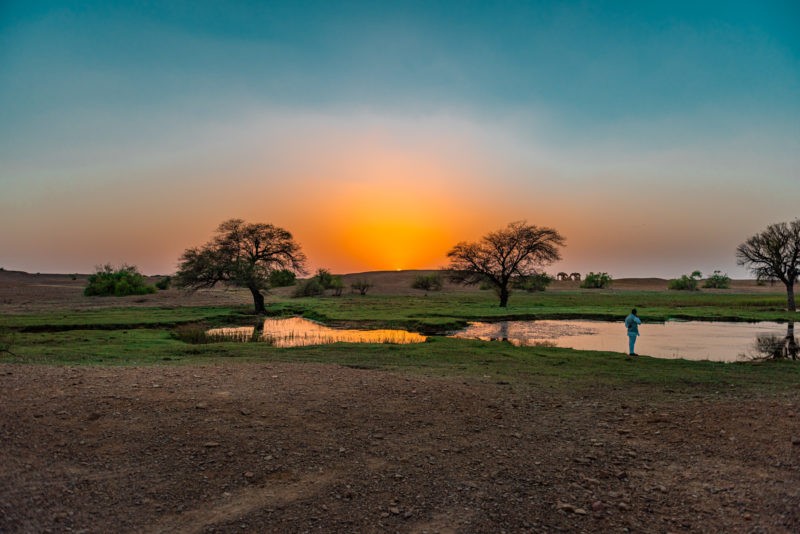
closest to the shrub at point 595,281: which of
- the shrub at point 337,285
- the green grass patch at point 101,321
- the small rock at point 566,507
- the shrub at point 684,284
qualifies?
the shrub at point 684,284

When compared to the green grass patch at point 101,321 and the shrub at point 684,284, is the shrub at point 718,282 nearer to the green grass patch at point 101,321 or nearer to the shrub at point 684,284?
the shrub at point 684,284

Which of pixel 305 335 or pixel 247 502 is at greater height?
pixel 247 502

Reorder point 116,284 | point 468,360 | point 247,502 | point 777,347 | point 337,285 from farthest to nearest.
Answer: point 337,285, point 116,284, point 777,347, point 468,360, point 247,502

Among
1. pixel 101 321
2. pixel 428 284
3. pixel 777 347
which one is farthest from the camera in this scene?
pixel 428 284

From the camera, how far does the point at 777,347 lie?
23969 mm

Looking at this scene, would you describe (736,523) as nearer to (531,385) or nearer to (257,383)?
(531,385)

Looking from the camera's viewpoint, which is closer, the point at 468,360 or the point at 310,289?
the point at 468,360

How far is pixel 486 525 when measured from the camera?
19.1 ft

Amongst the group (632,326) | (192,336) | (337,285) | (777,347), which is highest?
(337,285)

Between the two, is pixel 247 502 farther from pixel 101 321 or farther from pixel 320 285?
pixel 320 285

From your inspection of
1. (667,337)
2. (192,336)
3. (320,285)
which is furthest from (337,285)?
(667,337)

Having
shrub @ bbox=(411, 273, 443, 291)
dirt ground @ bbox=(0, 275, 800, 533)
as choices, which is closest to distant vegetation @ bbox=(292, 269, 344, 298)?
shrub @ bbox=(411, 273, 443, 291)

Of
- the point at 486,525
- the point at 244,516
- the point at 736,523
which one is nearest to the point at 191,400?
the point at 244,516

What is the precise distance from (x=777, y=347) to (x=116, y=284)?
67.7m
